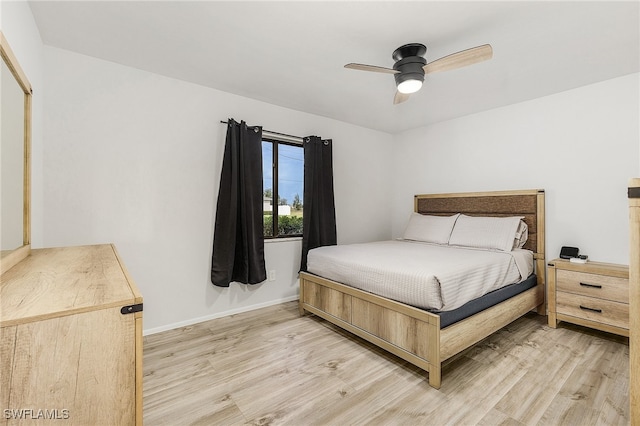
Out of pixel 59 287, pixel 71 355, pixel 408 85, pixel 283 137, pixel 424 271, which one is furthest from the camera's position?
pixel 283 137

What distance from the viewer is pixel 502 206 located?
11.1 feet

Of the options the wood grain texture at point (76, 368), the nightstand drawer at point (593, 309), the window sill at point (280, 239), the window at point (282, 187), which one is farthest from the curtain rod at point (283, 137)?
the nightstand drawer at point (593, 309)

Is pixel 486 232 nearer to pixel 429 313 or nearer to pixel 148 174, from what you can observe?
pixel 429 313

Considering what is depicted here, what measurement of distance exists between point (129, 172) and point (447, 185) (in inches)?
145

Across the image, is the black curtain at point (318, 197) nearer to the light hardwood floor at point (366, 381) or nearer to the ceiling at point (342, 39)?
the ceiling at point (342, 39)

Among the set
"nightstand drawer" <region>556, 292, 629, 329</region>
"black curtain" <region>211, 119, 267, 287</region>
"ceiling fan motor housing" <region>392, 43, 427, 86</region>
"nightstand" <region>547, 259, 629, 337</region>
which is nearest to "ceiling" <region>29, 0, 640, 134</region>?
"ceiling fan motor housing" <region>392, 43, 427, 86</region>

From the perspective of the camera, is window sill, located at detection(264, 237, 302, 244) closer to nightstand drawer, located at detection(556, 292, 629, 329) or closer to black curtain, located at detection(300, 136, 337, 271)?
black curtain, located at detection(300, 136, 337, 271)

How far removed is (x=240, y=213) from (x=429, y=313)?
2030 millimetres

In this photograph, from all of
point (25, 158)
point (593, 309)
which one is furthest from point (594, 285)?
point (25, 158)

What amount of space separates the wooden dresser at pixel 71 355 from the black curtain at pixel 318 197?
267cm

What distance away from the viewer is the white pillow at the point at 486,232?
3000 mm

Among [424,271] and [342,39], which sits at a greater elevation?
[342,39]

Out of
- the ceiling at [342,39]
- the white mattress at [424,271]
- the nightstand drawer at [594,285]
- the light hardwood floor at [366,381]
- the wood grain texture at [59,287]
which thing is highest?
the ceiling at [342,39]

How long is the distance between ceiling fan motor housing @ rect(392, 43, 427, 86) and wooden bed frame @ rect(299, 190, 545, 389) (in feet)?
5.42
